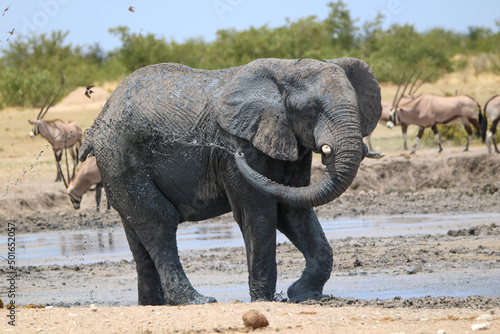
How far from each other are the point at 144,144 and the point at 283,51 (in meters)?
33.5

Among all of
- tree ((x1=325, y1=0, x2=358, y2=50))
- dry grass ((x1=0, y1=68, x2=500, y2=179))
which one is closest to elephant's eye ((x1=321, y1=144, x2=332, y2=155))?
dry grass ((x1=0, y1=68, x2=500, y2=179))

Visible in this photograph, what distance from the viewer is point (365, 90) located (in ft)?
24.5

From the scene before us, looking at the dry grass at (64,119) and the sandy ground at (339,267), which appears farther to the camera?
the dry grass at (64,119)

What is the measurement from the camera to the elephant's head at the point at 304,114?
6598mm

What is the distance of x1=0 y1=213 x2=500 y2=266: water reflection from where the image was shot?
483 inches

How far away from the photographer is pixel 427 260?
9891mm

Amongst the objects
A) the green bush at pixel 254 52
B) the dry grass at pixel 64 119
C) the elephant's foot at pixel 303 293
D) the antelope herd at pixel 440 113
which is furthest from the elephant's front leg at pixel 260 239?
the green bush at pixel 254 52

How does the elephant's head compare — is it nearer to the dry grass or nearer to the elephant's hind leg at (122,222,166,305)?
the elephant's hind leg at (122,222,166,305)

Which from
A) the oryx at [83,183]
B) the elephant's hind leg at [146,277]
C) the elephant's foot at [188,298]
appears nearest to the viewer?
the elephant's foot at [188,298]

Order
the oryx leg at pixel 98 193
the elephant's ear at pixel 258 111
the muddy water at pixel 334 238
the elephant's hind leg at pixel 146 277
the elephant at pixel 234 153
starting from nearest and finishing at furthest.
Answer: the elephant at pixel 234 153
the elephant's ear at pixel 258 111
the elephant's hind leg at pixel 146 277
the muddy water at pixel 334 238
the oryx leg at pixel 98 193

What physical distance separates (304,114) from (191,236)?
741cm

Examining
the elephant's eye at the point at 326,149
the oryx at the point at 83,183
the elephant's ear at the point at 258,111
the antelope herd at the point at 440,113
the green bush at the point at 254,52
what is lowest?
the oryx at the point at 83,183

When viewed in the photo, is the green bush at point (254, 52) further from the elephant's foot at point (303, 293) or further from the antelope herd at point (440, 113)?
the elephant's foot at point (303, 293)

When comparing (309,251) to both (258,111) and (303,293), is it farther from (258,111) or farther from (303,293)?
(258,111)
